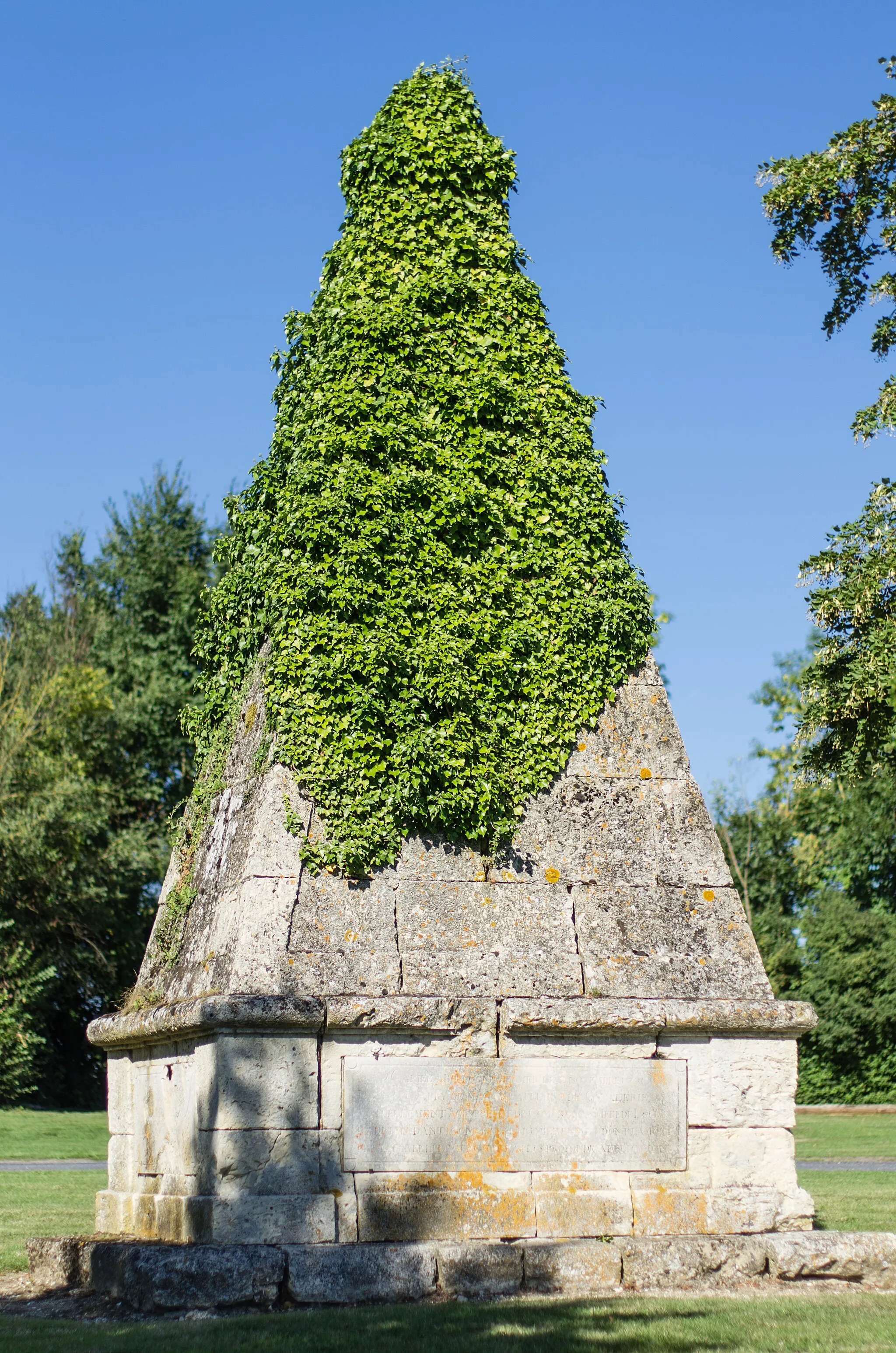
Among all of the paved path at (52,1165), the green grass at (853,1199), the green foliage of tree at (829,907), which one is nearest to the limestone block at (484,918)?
the green grass at (853,1199)

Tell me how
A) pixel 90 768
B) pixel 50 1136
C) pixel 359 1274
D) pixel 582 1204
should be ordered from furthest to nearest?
pixel 90 768, pixel 50 1136, pixel 582 1204, pixel 359 1274

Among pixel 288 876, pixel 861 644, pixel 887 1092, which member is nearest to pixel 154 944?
pixel 288 876

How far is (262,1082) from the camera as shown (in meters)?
6.33

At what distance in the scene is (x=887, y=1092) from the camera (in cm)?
2612

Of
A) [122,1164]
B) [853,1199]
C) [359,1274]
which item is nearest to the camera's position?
[359,1274]

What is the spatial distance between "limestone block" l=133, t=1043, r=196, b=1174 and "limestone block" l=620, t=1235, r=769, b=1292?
7.42 feet

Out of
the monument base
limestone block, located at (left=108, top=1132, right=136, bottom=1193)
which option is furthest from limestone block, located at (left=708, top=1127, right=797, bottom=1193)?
limestone block, located at (left=108, top=1132, right=136, bottom=1193)

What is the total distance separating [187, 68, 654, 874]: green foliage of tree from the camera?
712 cm

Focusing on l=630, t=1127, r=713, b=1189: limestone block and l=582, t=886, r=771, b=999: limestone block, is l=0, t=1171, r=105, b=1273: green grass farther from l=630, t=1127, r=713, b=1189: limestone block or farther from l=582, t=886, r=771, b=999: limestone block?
l=582, t=886, r=771, b=999: limestone block

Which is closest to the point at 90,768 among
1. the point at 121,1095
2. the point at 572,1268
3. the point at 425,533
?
the point at 121,1095

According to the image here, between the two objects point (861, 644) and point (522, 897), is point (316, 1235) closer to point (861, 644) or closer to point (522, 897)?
point (522, 897)

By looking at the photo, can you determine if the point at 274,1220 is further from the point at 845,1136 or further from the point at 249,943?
the point at 845,1136

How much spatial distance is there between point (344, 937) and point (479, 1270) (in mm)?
1715

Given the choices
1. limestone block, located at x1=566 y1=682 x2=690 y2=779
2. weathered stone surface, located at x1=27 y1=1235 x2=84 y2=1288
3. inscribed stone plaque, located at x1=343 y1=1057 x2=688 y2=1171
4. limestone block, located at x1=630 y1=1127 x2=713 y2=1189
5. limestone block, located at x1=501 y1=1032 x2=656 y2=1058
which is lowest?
weathered stone surface, located at x1=27 y1=1235 x2=84 y2=1288
